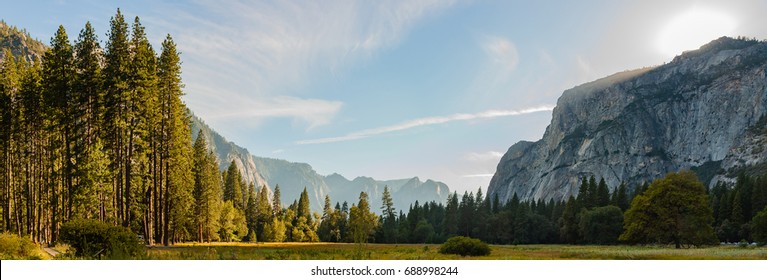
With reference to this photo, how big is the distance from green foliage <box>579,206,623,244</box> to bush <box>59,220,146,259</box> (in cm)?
8370

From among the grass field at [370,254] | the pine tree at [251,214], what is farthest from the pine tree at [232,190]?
the grass field at [370,254]

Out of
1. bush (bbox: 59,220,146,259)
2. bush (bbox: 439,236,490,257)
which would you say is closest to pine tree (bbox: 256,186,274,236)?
bush (bbox: 439,236,490,257)

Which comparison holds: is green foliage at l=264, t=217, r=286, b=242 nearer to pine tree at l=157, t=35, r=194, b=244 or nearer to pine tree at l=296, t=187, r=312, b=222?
pine tree at l=296, t=187, r=312, b=222

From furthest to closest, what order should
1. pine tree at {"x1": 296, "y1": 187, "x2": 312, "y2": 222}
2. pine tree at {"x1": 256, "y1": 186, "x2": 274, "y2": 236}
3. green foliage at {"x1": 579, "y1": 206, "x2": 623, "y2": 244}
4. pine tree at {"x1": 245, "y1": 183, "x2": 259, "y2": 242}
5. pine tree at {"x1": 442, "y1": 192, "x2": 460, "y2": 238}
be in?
pine tree at {"x1": 296, "y1": 187, "x2": 312, "y2": 222} → pine tree at {"x1": 442, "y1": 192, "x2": 460, "y2": 238} → pine tree at {"x1": 256, "y1": 186, "x2": 274, "y2": 236} → pine tree at {"x1": 245, "y1": 183, "x2": 259, "y2": 242} → green foliage at {"x1": 579, "y1": 206, "x2": 623, "y2": 244}

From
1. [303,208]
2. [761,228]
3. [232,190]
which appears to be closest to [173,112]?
[761,228]

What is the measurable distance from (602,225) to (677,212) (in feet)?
111

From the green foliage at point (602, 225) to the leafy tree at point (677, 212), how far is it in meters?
29.7

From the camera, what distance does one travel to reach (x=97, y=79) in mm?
40000

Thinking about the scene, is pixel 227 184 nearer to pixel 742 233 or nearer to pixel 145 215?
pixel 145 215

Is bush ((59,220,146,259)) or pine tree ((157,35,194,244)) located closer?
bush ((59,220,146,259))

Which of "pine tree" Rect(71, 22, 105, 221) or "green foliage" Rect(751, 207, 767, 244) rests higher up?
"pine tree" Rect(71, 22, 105, 221)

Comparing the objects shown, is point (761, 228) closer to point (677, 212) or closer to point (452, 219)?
point (677, 212)

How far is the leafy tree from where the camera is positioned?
5728 cm

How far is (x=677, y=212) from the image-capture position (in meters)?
58.6
